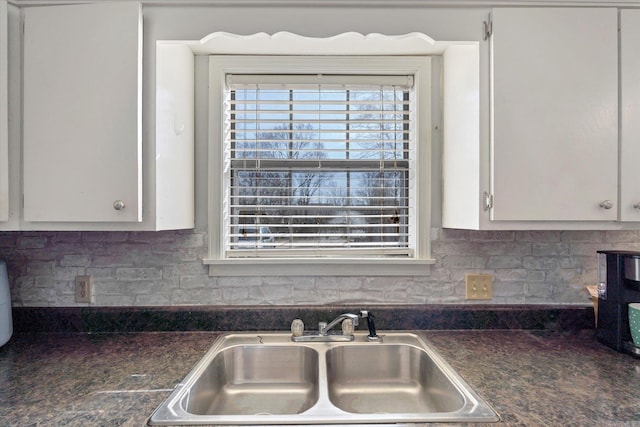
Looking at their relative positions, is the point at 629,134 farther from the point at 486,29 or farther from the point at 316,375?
the point at 316,375

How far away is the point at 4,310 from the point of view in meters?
1.45

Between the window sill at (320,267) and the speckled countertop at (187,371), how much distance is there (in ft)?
0.94

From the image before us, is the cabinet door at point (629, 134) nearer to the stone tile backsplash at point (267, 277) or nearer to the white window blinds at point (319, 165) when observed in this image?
the stone tile backsplash at point (267, 277)

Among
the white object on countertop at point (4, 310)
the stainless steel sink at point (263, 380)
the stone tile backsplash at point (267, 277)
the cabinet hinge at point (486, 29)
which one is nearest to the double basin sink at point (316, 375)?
the stainless steel sink at point (263, 380)

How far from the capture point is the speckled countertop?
98 cm

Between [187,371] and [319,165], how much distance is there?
1016 millimetres

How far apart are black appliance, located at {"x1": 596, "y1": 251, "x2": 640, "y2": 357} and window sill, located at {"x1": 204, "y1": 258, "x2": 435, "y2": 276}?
0.65 meters

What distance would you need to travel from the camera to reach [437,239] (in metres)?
1.69

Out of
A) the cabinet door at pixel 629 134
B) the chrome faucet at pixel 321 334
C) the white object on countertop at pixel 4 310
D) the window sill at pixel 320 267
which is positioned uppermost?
the cabinet door at pixel 629 134

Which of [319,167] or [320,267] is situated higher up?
[319,167]

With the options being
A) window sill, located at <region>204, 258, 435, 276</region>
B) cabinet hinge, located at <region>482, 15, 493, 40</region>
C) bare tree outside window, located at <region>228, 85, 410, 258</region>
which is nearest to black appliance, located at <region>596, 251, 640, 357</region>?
window sill, located at <region>204, 258, 435, 276</region>

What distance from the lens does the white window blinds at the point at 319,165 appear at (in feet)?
5.65

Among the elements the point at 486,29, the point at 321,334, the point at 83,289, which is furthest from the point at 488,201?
the point at 83,289

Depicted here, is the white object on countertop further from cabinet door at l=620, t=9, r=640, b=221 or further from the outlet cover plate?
cabinet door at l=620, t=9, r=640, b=221
